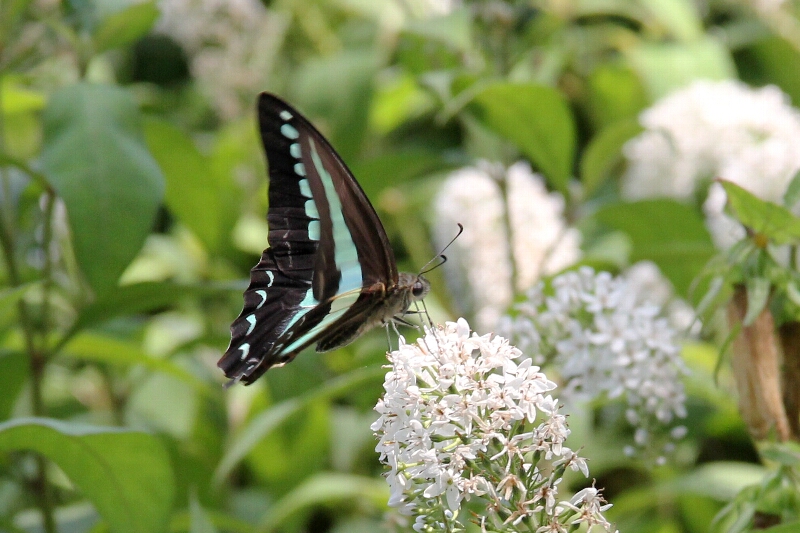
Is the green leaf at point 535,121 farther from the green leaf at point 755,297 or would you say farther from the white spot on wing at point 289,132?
the green leaf at point 755,297

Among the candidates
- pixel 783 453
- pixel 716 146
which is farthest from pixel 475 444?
pixel 716 146

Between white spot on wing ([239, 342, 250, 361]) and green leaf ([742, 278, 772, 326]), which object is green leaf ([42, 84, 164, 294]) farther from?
green leaf ([742, 278, 772, 326])

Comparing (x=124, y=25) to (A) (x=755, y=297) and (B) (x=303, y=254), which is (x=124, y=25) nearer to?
(B) (x=303, y=254)

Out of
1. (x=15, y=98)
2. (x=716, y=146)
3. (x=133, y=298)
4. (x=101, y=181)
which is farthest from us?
(x=716, y=146)

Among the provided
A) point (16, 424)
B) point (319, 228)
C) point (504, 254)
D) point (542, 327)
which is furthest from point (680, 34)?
point (16, 424)

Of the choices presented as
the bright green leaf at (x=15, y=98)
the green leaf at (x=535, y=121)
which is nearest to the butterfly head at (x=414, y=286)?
the green leaf at (x=535, y=121)

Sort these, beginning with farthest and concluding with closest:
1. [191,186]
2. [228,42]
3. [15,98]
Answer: [228,42] < [191,186] < [15,98]
